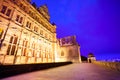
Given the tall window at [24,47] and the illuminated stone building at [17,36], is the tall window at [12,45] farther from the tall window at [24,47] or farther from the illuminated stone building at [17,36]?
the tall window at [24,47]

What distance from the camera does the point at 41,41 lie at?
2294 centimetres

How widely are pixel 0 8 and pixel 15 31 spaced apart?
4.36 meters

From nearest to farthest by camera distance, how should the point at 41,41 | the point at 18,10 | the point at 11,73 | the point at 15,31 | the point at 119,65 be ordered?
the point at 11,73
the point at 119,65
the point at 15,31
the point at 18,10
the point at 41,41

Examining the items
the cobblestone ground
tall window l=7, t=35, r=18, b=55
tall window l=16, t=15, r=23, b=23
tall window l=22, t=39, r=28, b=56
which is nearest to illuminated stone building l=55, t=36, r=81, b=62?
tall window l=22, t=39, r=28, b=56

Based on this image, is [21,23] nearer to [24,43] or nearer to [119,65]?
[24,43]

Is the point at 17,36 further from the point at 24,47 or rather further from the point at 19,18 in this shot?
the point at 19,18

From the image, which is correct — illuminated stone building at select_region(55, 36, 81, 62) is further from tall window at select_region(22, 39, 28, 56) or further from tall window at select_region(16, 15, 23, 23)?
tall window at select_region(16, 15, 23, 23)

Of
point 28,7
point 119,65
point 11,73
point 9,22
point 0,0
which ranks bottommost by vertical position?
point 11,73

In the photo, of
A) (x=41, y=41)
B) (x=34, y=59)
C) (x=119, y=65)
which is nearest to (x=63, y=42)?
(x=41, y=41)

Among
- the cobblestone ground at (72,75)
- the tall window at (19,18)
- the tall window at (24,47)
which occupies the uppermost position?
the tall window at (19,18)

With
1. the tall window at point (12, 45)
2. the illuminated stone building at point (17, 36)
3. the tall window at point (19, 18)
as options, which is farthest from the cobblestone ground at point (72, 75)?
the tall window at point (19, 18)

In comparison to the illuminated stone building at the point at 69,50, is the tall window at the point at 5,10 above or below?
above

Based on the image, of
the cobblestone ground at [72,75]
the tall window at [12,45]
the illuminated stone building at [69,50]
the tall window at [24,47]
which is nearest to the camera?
the cobblestone ground at [72,75]

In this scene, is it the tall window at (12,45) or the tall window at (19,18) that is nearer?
the tall window at (12,45)
